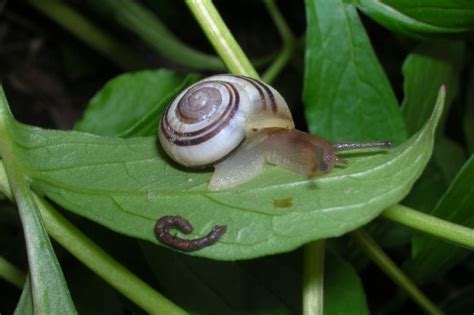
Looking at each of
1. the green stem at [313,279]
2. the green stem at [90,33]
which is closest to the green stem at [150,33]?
the green stem at [90,33]

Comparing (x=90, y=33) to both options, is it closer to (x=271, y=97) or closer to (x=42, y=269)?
(x=271, y=97)

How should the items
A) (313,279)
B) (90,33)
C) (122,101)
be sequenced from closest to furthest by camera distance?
(313,279)
(122,101)
(90,33)

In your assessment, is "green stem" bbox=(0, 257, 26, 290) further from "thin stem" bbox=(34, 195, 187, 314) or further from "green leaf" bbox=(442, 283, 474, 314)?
"green leaf" bbox=(442, 283, 474, 314)

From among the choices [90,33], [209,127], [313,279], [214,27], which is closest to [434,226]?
[313,279]

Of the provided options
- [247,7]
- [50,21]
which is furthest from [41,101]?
[247,7]

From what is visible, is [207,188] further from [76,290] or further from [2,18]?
[2,18]

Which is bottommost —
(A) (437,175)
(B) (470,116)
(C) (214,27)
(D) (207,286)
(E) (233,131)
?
(A) (437,175)

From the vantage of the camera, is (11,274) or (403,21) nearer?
(11,274)

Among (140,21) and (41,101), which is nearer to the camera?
(140,21)
